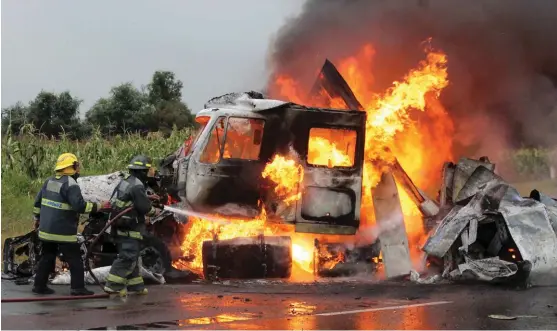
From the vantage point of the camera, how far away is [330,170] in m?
9.32

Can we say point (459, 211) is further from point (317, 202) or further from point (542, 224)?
point (317, 202)

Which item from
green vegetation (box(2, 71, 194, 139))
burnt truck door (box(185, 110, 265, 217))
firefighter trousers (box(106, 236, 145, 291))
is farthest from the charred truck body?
green vegetation (box(2, 71, 194, 139))

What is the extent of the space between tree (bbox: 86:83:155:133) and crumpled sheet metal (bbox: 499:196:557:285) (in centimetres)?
2153

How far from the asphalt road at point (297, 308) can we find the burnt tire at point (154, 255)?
15.0 inches

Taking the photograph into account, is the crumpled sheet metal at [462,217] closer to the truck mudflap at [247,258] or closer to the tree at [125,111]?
the truck mudflap at [247,258]

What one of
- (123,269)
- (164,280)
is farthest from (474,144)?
(123,269)

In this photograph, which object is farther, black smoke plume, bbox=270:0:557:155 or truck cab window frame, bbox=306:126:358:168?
black smoke plume, bbox=270:0:557:155

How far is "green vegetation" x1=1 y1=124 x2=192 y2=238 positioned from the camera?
13422 millimetres

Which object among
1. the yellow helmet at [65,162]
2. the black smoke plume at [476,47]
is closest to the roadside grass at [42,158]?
the black smoke plume at [476,47]

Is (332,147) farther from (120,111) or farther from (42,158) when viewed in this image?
(120,111)

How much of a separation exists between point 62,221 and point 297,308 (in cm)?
295

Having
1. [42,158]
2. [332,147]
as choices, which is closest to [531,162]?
[332,147]

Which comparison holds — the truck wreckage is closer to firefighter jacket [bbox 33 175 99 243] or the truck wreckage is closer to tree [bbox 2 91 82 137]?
firefighter jacket [bbox 33 175 99 243]

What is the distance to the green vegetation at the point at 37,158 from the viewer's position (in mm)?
13422
